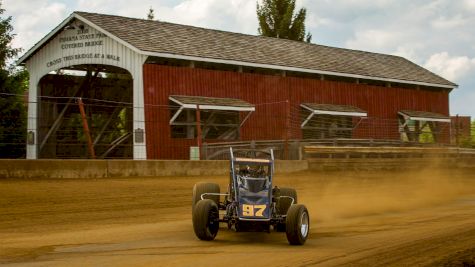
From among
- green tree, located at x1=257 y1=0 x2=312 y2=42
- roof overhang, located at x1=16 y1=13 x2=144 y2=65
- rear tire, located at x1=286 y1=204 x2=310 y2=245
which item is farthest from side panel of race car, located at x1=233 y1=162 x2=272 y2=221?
green tree, located at x1=257 y1=0 x2=312 y2=42

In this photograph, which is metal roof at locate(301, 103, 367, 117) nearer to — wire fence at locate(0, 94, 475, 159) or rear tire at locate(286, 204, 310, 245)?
wire fence at locate(0, 94, 475, 159)

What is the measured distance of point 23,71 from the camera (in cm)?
3272

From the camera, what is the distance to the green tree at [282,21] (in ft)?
178

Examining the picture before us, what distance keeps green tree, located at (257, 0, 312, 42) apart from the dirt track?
36.1 metres

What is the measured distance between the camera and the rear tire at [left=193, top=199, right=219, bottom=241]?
9.07 meters

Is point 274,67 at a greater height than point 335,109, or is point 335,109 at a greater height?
point 274,67

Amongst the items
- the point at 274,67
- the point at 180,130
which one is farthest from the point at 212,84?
the point at 274,67

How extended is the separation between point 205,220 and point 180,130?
19.0 meters

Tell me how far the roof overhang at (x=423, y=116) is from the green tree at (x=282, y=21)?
18.2 metres

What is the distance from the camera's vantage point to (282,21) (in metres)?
53.9

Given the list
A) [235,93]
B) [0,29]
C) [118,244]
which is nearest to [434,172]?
[235,93]

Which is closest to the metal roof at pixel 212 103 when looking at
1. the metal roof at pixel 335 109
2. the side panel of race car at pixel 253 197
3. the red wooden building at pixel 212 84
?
the red wooden building at pixel 212 84

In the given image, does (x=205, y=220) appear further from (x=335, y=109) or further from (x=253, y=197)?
(x=335, y=109)

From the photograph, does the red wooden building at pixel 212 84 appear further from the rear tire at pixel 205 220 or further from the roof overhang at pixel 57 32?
the rear tire at pixel 205 220
